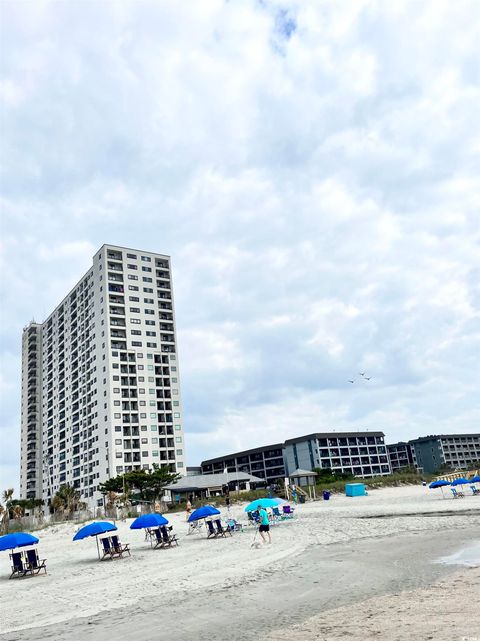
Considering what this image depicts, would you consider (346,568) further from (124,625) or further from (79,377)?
(79,377)

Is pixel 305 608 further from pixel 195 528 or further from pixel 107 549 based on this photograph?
pixel 195 528

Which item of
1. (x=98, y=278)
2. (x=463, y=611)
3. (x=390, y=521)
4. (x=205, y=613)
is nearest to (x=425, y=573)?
(x=463, y=611)

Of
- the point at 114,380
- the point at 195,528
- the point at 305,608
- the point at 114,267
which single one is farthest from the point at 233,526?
the point at 114,267

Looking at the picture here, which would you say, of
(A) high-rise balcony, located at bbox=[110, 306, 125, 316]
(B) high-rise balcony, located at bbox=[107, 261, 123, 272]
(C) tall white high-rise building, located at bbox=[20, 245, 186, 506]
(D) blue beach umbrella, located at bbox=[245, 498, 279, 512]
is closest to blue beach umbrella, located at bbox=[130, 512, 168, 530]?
(D) blue beach umbrella, located at bbox=[245, 498, 279, 512]

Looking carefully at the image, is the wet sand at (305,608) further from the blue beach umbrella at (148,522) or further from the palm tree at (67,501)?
the palm tree at (67,501)

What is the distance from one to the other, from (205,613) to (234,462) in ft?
426

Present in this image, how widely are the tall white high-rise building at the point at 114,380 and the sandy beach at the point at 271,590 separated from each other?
7453cm

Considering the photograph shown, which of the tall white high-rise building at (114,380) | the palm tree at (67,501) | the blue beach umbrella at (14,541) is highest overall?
the tall white high-rise building at (114,380)

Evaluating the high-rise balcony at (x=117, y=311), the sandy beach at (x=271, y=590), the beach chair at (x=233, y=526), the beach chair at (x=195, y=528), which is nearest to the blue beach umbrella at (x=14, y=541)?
the sandy beach at (x=271, y=590)

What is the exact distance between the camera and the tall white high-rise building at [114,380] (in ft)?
331

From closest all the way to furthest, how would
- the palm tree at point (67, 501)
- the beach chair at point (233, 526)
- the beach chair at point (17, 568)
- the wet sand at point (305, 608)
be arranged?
1. the wet sand at point (305, 608)
2. the beach chair at point (17, 568)
3. the beach chair at point (233, 526)
4. the palm tree at point (67, 501)

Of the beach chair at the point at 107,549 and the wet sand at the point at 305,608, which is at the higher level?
the beach chair at the point at 107,549

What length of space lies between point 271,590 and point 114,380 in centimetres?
9224

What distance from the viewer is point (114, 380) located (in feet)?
339
